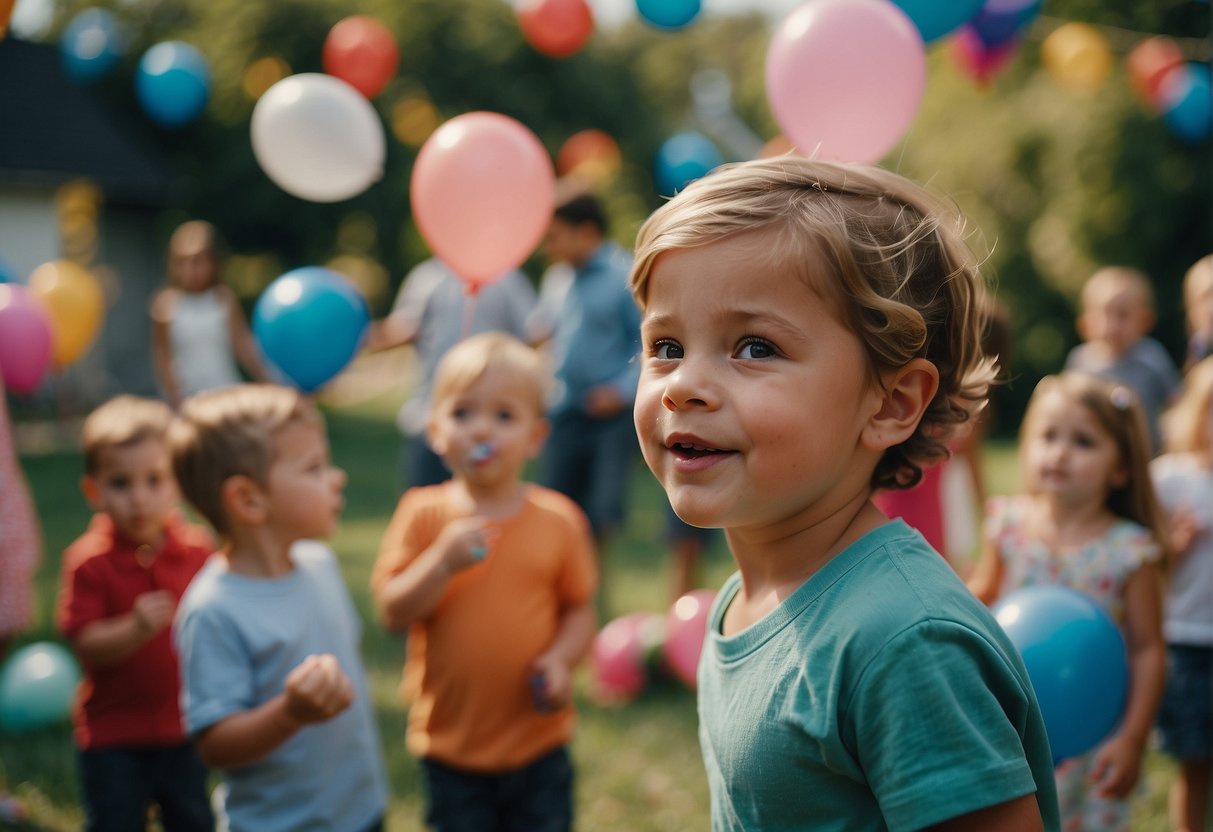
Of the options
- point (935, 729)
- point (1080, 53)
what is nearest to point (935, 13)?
point (935, 729)

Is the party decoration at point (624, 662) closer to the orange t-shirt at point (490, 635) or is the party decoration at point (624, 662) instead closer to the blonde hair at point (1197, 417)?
the orange t-shirt at point (490, 635)

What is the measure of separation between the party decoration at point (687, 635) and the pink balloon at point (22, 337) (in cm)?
289

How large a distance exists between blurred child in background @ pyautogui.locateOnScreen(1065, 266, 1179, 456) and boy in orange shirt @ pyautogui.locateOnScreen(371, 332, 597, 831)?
12.2 ft

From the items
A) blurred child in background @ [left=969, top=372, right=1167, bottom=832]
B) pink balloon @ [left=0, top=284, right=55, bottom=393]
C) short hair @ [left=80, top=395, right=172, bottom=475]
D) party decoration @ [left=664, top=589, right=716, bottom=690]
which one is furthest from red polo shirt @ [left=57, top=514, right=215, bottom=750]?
blurred child in background @ [left=969, top=372, right=1167, bottom=832]

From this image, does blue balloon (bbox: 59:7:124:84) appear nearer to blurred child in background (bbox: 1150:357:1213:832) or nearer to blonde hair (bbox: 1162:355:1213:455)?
blonde hair (bbox: 1162:355:1213:455)

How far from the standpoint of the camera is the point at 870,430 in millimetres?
1479

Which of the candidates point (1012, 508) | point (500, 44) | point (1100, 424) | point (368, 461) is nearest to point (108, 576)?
point (1012, 508)

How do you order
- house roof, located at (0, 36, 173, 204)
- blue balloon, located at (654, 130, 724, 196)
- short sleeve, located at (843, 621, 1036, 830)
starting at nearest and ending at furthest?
short sleeve, located at (843, 621, 1036, 830)
blue balloon, located at (654, 130, 724, 196)
house roof, located at (0, 36, 173, 204)

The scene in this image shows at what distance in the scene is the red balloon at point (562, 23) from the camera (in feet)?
20.6

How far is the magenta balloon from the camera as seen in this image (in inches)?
119

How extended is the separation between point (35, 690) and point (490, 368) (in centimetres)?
257

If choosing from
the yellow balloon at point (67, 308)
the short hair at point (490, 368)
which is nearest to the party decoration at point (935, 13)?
the short hair at point (490, 368)

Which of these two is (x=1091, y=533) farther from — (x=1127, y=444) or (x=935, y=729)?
(x=935, y=729)

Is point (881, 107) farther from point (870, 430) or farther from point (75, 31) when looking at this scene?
point (75, 31)
